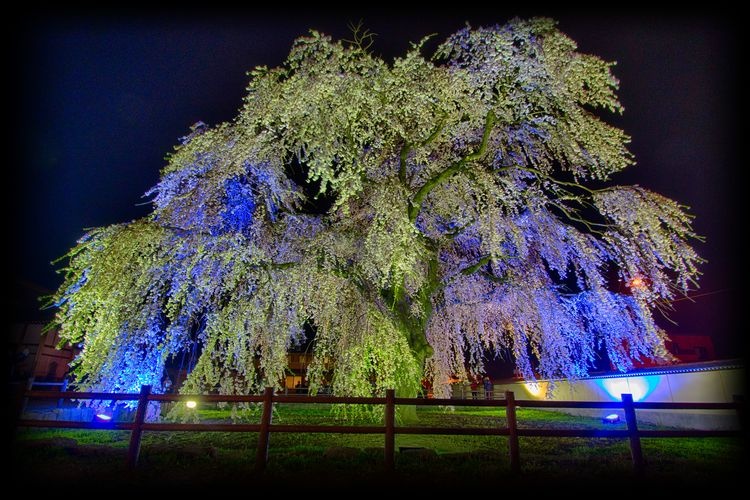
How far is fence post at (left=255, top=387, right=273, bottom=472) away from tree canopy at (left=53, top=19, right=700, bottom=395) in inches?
71.9

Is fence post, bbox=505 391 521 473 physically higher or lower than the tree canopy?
lower

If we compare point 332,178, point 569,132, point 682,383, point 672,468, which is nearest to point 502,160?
point 569,132

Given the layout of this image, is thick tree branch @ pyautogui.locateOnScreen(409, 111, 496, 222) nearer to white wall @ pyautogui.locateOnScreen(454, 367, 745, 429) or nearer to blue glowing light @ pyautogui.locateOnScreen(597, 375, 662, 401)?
white wall @ pyautogui.locateOnScreen(454, 367, 745, 429)

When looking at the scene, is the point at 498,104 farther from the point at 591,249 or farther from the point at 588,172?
the point at 591,249

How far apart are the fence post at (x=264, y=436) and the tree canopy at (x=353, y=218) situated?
1.83 m

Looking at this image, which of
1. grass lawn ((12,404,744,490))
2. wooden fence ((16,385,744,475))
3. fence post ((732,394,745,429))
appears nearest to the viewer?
grass lawn ((12,404,744,490))

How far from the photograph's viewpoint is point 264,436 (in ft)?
17.7

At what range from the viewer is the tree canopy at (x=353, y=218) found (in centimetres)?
695

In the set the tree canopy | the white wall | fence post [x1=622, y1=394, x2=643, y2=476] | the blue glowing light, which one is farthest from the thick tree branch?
the blue glowing light

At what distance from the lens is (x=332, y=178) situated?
262 inches

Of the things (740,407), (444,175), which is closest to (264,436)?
(444,175)

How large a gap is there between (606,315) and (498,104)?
5.94 m

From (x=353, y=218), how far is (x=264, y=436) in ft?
A: 16.3

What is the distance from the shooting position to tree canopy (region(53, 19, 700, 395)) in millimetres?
6945
